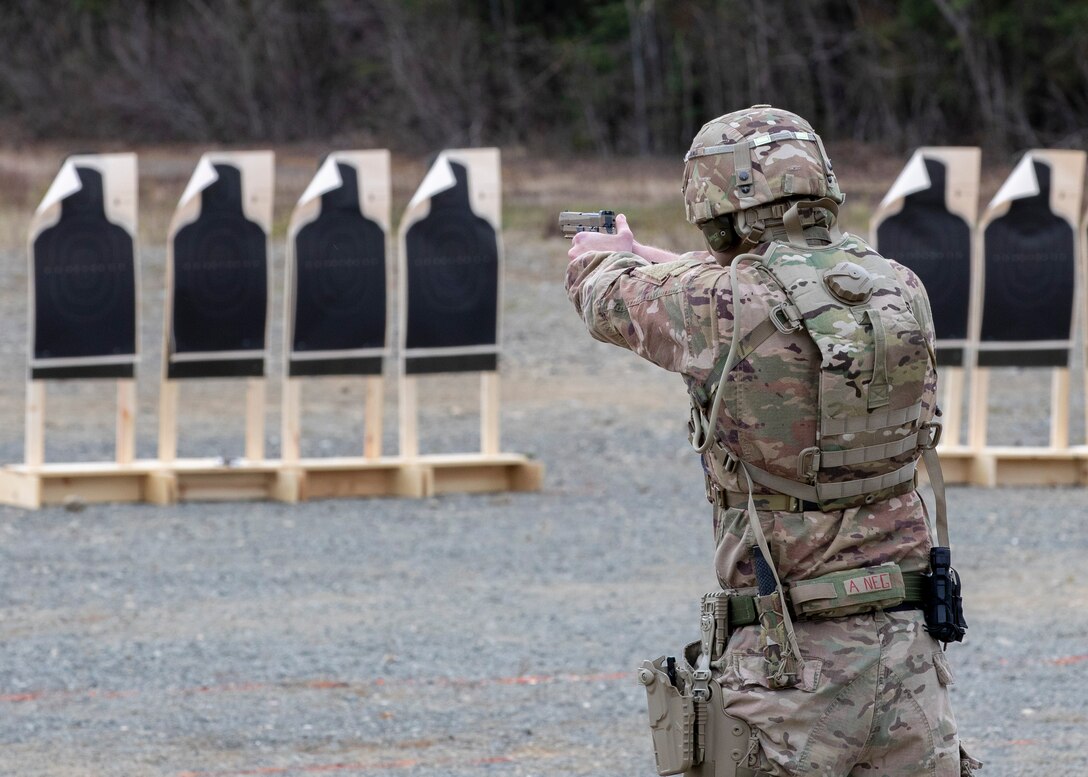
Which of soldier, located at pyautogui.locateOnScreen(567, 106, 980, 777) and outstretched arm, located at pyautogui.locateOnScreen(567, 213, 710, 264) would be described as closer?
soldier, located at pyautogui.locateOnScreen(567, 106, 980, 777)

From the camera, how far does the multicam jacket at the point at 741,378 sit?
3.05m

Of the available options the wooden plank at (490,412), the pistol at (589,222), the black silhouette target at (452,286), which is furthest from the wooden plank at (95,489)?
the pistol at (589,222)

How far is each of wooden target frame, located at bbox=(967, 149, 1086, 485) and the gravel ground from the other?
22 cm

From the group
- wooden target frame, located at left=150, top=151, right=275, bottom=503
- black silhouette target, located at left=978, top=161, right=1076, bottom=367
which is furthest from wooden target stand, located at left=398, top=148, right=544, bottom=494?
black silhouette target, located at left=978, top=161, right=1076, bottom=367

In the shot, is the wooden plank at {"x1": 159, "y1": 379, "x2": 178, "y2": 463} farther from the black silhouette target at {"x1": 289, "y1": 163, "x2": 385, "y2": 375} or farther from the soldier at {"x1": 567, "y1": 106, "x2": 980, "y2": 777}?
the soldier at {"x1": 567, "y1": 106, "x2": 980, "y2": 777}

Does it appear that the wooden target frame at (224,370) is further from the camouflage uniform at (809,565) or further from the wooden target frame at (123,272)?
the camouflage uniform at (809,565)

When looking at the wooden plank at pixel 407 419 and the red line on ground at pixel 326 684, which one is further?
the wooden plank at pixel 407 419

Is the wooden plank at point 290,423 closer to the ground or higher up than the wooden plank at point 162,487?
higher up

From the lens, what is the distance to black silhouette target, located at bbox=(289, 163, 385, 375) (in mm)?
9469

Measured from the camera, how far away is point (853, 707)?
3041 mm

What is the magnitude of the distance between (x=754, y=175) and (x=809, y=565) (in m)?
0.75

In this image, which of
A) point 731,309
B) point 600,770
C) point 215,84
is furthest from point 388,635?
point 215,84

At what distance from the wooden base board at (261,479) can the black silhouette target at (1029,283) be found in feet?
9.65

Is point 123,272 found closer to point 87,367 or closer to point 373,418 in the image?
point 87,367
